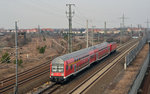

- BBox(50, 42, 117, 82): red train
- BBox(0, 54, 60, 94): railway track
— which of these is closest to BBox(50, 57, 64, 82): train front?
BBox(50, 42, 117, 82): red train

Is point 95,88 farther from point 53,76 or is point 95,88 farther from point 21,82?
point 21,82

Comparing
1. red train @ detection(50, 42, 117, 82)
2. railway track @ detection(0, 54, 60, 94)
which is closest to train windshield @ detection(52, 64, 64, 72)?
red train @ detection(50, 42, 117, 82)

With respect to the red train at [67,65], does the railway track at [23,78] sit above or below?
below

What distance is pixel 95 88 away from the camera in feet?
73.8

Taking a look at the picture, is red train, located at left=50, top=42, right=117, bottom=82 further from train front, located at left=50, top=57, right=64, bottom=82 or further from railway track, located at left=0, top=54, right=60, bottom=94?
railway track, located at left=0, top=54, right=60, bottom=94

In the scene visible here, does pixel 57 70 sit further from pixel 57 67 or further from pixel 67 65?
pixel 67 65

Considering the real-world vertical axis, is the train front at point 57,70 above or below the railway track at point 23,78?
above

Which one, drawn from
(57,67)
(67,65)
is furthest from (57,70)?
(67,65)

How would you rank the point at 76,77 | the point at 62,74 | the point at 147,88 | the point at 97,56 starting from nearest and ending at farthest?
1. the point at 62,74
2. the point at 147,88
3. the point at 76,77
4. the point at 97,56

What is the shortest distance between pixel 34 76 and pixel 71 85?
7.97 meters

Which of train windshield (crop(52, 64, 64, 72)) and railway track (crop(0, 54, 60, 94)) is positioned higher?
train windshield (crop(52, 64, 64, 72))

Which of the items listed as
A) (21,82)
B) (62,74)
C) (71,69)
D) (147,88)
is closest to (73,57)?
(71,69)

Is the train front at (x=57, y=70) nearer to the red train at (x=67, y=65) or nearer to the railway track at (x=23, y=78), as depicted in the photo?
the red train at (x=67, y=65)

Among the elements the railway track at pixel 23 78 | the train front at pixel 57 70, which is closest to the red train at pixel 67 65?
the train front at pixel 57 70
